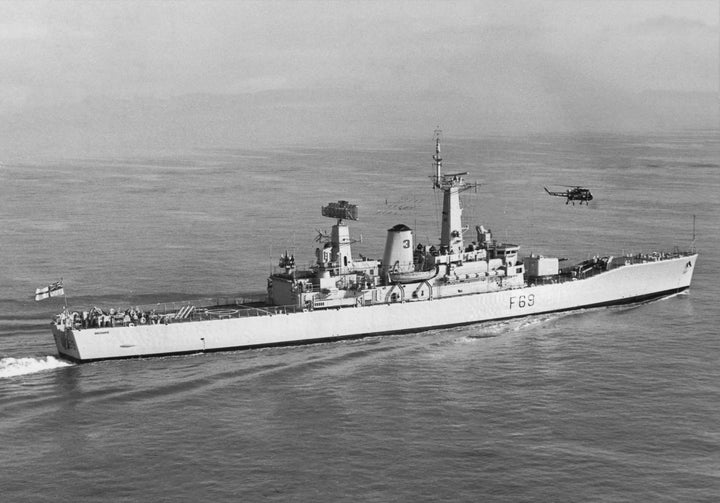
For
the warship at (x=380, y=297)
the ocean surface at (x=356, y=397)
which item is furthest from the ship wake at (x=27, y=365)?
the warship at (x=380, y=297)

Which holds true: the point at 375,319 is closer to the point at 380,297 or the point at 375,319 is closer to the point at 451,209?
the point at 380,297

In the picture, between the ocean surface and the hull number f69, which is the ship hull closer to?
the hull number f69

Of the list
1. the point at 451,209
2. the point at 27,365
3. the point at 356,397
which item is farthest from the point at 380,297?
the point at 27,365

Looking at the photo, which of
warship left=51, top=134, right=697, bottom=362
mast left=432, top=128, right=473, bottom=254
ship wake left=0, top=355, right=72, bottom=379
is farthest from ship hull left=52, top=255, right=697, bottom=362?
mast left=432, top=128, right=473, bottom=254

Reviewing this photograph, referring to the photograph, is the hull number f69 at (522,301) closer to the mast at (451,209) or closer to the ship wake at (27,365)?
the mast at (451,209)

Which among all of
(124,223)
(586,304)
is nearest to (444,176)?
(586,304)

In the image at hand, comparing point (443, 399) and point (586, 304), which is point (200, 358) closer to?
point (443, 399)
